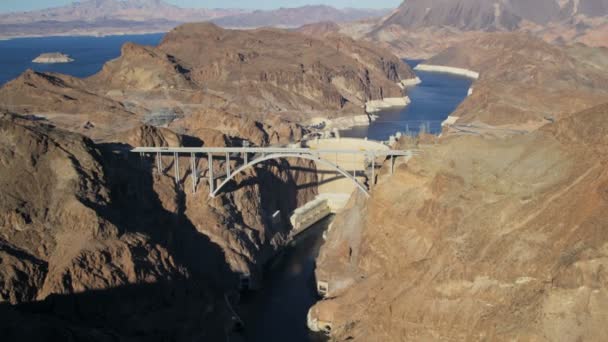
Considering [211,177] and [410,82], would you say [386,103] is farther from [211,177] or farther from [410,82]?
[211,177]

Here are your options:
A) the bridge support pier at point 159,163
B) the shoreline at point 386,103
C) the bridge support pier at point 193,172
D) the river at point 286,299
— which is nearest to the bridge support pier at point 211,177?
the bridge support pier at point 193,172

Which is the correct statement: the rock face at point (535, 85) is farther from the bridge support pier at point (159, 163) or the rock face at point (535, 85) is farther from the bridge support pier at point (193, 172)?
the bridge support pier at point (159, 163)

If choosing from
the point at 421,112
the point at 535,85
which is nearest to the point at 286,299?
the point at 421,112

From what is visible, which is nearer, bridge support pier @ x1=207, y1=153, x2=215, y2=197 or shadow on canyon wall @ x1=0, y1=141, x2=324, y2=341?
shadow on canyon wall @ x1=0, y1=141, x2=324, y2=341

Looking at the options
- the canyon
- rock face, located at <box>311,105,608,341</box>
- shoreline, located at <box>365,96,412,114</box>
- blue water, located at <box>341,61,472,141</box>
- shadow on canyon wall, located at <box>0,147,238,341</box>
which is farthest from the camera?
shoreline, located at <box>365,96,412,114</box>

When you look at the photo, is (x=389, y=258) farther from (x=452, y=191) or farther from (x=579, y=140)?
(x=579, y=140)

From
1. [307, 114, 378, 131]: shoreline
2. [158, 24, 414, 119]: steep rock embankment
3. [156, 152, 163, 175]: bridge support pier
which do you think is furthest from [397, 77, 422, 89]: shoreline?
[156, 152, 163, 175]: bridge support pier

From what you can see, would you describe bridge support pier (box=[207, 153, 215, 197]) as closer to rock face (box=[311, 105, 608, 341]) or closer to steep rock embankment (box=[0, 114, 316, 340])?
steep rock embankment (box=[0, 114, 316, 340])

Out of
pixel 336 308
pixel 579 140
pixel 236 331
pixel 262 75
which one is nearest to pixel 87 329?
pixel 236 331
